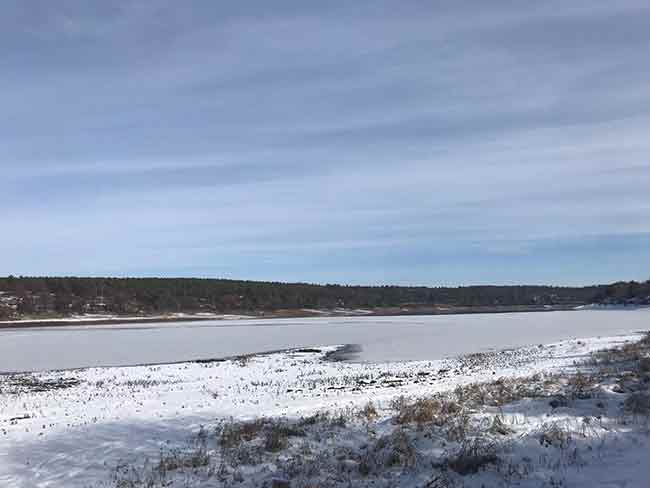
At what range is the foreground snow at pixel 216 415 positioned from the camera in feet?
29.7

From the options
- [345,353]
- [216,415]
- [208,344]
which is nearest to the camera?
[216,415]

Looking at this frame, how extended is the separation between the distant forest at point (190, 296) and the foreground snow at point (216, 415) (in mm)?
75027

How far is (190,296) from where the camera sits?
125 metres

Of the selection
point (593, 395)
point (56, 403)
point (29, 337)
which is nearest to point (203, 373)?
point (56, 403)

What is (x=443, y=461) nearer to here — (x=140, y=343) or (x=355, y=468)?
(x=355, y=468)

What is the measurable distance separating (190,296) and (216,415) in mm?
113404

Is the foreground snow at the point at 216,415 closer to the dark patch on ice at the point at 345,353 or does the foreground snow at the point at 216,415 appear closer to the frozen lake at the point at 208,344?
the dark patch on ice at the point at 345,353

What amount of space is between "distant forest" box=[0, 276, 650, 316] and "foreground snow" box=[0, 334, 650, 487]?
75.0 metres

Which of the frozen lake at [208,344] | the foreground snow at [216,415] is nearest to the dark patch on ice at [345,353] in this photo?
the frozen lake at [208,344]

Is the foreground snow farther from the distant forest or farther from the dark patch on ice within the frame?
the distant forest

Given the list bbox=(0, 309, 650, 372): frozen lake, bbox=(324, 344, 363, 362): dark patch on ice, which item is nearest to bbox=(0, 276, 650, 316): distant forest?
bbox=(0, 309, 650, 372): frozen lake

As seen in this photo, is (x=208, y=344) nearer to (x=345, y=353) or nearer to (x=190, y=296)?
(x=345, y=353)

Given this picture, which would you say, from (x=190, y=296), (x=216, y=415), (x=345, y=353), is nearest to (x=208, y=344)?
(x=345, y=353)

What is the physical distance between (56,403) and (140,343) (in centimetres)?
2887
